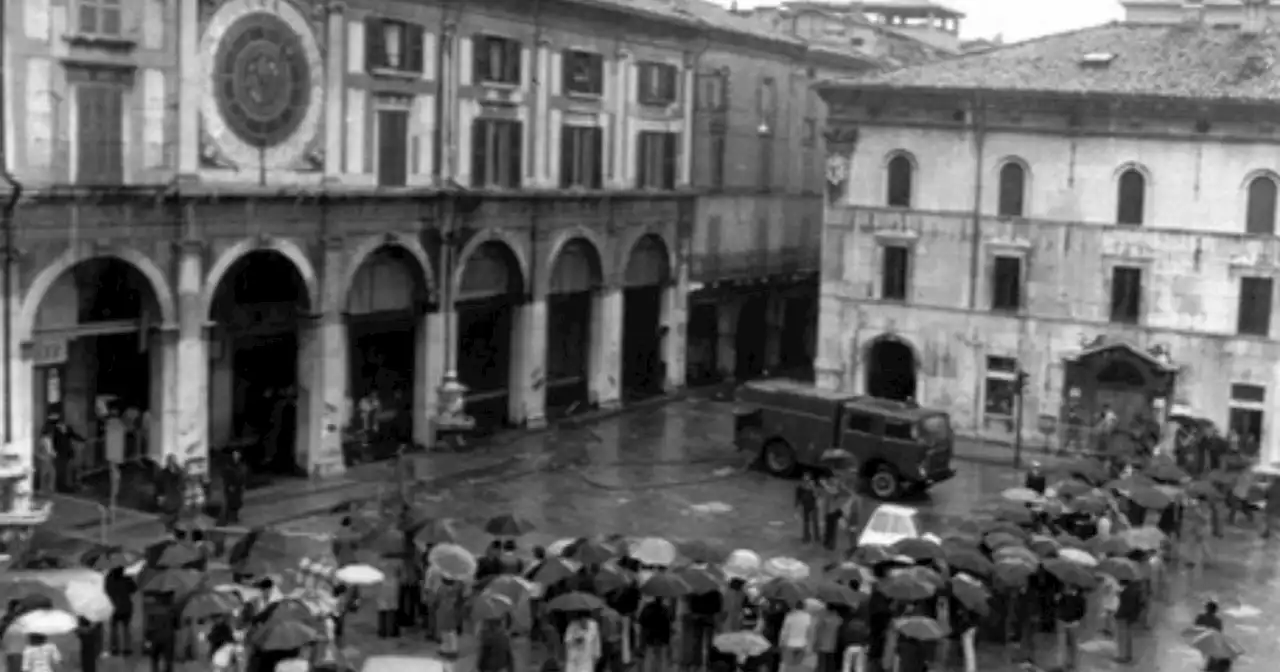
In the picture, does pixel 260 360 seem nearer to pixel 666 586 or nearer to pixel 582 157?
pixel 582 157

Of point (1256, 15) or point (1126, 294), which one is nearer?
point (1126, 294)

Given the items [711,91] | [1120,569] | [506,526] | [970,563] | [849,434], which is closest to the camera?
[970,563]

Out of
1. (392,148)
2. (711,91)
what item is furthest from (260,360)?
(711,91)

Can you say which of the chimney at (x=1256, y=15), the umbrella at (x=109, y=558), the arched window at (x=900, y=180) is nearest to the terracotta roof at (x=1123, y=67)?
the chimney at (x=1256, y=15)

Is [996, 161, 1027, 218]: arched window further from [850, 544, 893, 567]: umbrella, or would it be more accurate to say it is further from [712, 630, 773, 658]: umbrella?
[712, 630, 773, 658]: umbrella

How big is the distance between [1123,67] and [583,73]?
16236mm

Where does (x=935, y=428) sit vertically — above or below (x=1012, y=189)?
below

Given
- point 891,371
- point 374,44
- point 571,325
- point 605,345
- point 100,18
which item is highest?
point 374,44

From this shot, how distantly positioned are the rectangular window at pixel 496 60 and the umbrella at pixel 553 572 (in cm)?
2362

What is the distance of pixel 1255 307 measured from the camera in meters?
45.5

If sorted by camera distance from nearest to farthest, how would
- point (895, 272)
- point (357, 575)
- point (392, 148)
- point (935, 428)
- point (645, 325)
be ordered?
point (357, 575)
point (935, 428)
point (392, 148)
point (895, 272)
point (645, 325)

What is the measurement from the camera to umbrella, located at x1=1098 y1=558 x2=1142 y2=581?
26.2 m

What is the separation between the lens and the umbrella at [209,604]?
70.2 feet

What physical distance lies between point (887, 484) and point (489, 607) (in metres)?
20.4
